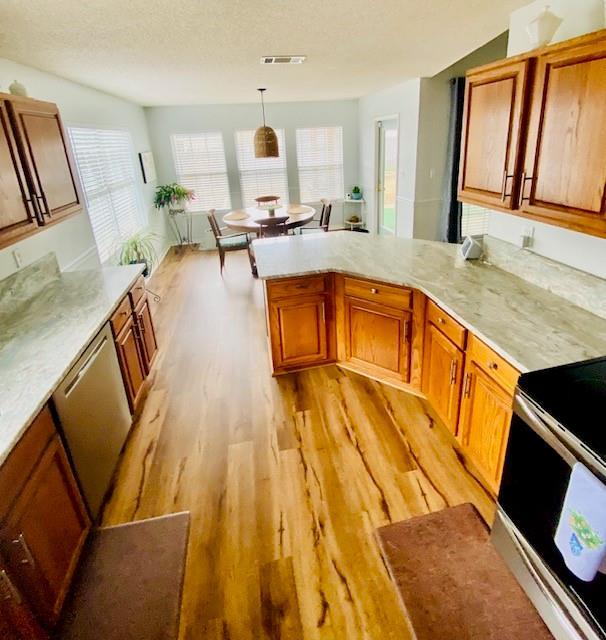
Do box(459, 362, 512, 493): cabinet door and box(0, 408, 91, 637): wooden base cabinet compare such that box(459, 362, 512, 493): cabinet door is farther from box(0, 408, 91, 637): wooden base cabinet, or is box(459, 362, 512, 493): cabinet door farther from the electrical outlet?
the electrical outlet

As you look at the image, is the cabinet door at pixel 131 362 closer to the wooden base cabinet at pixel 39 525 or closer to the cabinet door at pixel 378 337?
the wooden base cabinet at pixel 39 525

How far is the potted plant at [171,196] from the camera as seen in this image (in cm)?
659

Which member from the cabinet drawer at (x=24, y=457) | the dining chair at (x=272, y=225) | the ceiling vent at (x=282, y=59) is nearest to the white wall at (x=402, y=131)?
the dining chair at (x=272, y=225)

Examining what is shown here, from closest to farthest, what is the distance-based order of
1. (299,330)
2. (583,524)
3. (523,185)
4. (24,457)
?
(583,524) → (24,457) → (523,185) → (299,330)

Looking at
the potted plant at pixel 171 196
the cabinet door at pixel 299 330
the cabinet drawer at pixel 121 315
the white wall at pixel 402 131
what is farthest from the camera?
the potted plant at pixel 171 196

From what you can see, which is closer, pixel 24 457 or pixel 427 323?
pixel 24 457

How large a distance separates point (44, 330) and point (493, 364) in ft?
7.37

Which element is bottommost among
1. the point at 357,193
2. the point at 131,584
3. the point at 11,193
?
the point at 131,584

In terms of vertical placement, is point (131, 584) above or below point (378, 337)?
below

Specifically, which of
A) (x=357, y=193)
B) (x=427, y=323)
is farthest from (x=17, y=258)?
(x=357, y=193)

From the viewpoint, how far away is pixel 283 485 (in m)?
2.18

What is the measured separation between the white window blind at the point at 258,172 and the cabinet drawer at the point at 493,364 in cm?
614

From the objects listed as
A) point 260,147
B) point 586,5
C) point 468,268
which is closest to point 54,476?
point 468,268

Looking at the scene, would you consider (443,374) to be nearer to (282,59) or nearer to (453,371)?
(453,371)
